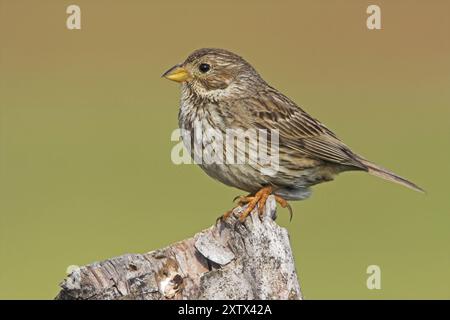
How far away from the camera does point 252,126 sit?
354 inches

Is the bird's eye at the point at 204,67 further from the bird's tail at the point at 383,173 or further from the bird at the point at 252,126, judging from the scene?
the bird's tail at the point at 383,173

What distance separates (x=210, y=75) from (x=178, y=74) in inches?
11.4

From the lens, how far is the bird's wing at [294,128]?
30.2ft

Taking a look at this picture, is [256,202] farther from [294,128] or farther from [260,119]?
[294,128]

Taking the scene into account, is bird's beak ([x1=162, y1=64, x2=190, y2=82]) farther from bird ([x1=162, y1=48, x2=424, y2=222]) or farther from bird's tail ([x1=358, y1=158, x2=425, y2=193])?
bird's tail ([x1=358, y1=158, x2=425, y2=193])

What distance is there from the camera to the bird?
8805 mm

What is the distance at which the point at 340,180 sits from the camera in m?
15.4

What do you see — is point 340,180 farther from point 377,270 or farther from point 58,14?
point 58,14

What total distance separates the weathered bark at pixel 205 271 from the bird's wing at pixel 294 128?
5.93ft

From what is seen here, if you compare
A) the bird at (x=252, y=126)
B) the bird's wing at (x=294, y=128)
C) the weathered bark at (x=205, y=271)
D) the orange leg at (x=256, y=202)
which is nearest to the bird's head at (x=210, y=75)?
the bird at (x=252, y=126)

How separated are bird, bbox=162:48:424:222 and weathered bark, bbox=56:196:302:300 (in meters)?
1.30

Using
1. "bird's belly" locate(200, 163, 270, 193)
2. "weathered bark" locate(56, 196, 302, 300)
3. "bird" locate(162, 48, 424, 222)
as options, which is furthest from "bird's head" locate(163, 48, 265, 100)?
"weathered bark" locate(56, 196, 302, 300)

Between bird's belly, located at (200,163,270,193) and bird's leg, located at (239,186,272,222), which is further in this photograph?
bird's belly, located at (200,163,270,193)

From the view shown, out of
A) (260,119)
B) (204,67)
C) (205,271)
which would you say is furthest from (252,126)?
(205,271)
